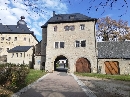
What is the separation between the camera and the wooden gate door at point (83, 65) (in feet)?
85.0

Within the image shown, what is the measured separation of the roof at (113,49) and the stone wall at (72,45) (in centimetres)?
181

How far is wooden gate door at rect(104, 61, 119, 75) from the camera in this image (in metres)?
24.7

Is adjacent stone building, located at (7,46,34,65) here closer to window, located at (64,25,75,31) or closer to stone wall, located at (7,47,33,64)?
stone wall, located at (7,47,33,64)

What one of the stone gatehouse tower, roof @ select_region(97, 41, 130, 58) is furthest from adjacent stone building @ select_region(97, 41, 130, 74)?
the stone gatehouse tower

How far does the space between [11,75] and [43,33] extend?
1962cm

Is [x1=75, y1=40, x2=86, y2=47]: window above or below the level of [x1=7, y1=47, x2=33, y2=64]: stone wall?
above

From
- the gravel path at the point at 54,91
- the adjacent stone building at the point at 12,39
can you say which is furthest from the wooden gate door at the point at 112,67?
the adjacent stone building at the point at 12,39

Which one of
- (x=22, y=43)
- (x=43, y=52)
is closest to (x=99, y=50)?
(x=43, y=52)

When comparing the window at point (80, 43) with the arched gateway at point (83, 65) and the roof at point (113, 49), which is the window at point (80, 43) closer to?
the arched gateway at point (83, 65)

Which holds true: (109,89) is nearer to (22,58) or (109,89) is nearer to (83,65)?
(83,65)

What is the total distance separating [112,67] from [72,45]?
715 cm

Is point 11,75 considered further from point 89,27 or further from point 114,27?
point 114,27

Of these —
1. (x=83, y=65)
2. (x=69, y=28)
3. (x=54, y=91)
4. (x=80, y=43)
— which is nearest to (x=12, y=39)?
(x=69, y=28)

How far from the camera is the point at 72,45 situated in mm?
26547
